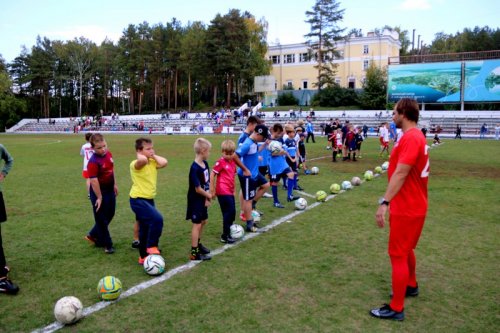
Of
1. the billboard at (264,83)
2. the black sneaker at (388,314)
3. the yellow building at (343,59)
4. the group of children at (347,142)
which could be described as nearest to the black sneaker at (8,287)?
the black sneaker at (388,314)

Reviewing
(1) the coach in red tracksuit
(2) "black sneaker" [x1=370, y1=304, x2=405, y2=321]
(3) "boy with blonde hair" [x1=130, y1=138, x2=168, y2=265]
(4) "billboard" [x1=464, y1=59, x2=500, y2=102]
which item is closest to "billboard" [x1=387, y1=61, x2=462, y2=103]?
(4) "billboard" [x1=464, y1=59, x2=500, y2=102]

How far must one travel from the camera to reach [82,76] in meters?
80.9

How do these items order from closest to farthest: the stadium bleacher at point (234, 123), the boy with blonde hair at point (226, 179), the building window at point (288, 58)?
the boy with blonde hair at point (226, 179) → the stadium bleacher at point (234, 123) → the building window at point (288, 58)

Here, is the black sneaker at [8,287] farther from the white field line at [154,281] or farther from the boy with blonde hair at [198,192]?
the boy with blonde hair at [198,192]

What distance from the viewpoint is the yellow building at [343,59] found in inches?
2667

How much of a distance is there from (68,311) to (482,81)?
49925mm

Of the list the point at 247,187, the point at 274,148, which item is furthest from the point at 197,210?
the point at 274,148

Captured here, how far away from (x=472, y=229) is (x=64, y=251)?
278 inches

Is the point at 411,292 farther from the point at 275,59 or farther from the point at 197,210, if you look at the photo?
the point at 275,59

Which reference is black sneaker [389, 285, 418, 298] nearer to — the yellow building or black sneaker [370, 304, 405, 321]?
black sneaker [370, 304, 405, 321]

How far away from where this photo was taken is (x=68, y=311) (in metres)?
3.95

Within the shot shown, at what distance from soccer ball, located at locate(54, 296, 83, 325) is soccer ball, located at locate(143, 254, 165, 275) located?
1.19 metres

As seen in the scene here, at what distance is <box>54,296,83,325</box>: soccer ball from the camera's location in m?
3.93

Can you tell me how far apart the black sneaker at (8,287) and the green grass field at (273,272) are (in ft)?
0.34
